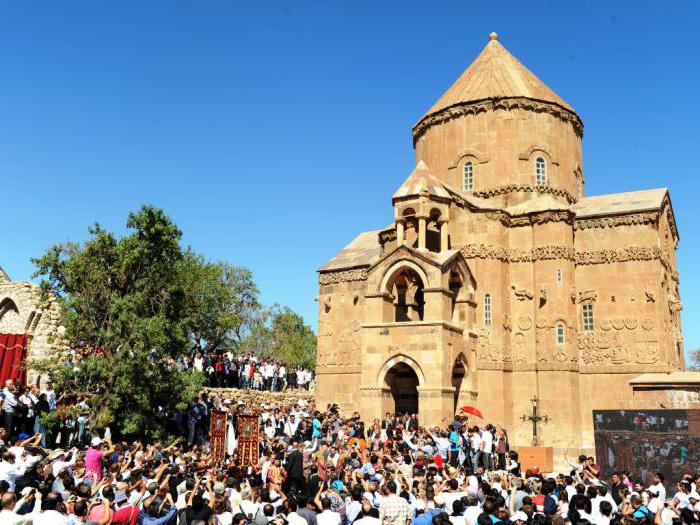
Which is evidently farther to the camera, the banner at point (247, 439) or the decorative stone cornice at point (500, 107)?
the decorative stone cornice at point (500, 107)

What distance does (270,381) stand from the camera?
3216 cm

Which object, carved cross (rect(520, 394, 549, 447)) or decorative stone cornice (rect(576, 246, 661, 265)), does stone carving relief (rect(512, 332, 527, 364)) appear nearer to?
carved cross (rect(520, 394, 549, 447))

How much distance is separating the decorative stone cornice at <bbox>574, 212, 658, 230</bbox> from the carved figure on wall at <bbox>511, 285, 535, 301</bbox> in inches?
154

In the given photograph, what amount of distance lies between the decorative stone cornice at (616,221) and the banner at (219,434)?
19012 mm

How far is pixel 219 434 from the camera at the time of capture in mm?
17938

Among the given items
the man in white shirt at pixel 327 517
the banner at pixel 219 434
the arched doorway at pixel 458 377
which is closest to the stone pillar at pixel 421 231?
the arched doorway at pixel 458 377

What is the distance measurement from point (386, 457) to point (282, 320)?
161ft

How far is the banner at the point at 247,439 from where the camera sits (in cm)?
1742

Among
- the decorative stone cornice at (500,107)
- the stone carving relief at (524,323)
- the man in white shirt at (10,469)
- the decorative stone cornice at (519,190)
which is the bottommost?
the man in white shirt at (10,469)

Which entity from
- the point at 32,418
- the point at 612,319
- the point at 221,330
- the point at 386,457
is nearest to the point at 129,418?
the point at 32,418

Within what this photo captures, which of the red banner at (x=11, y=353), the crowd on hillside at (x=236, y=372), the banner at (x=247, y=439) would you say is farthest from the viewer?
the crowd on hillside at (x=236, y=372)

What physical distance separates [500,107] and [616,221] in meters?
7.94

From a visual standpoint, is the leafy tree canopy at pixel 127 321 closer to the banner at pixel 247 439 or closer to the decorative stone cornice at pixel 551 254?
the banner at pixel 247 439

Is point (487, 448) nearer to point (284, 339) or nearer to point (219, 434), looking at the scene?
point (219, 434)
